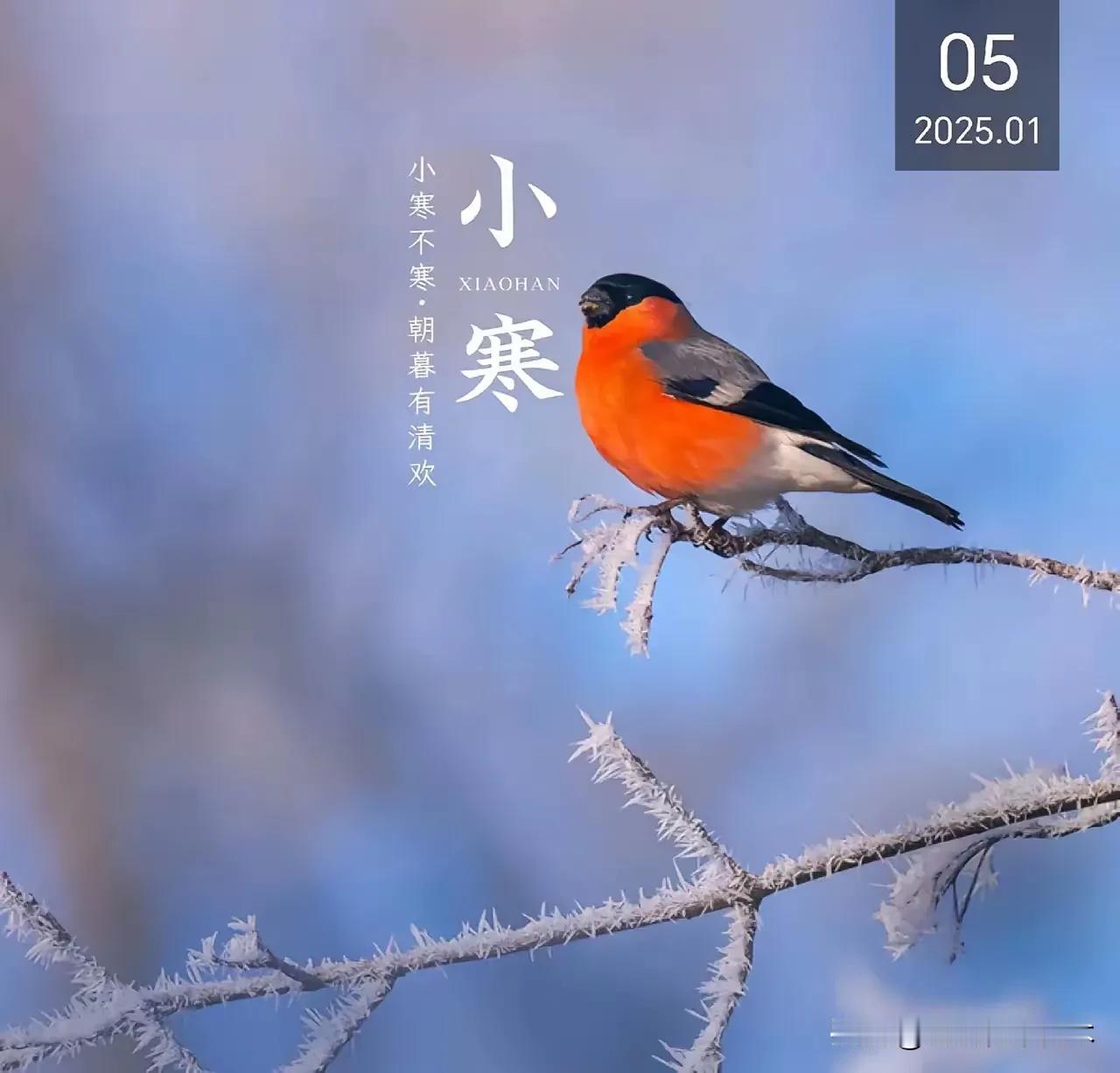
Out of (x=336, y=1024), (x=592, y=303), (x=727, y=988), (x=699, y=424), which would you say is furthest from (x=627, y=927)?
(x=592, y=303)

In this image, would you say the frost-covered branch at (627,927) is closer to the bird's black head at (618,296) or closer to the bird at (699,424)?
the bird at (699,424)

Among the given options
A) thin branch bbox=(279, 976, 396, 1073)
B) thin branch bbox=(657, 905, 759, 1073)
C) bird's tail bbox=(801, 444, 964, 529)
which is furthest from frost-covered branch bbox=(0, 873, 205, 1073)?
bird's tail bbox=(801, 444, 964, 529)

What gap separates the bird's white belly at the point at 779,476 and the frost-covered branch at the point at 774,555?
0.08 ft

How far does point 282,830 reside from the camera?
50.4 inches

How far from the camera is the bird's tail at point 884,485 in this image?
1222 millimetres

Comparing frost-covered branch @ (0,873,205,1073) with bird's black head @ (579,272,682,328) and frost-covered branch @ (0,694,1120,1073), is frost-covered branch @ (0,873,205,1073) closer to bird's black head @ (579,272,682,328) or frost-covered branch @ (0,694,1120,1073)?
frost-covered branch @ (0,694,1120,1073)

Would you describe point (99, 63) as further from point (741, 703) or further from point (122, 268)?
point (741, 703)

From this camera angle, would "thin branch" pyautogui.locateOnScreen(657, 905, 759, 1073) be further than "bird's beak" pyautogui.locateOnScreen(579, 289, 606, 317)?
No

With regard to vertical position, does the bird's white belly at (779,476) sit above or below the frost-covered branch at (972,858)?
above

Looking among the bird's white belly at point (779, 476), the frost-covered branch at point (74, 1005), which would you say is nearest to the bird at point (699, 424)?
the bird's white belly at point (779, 476)

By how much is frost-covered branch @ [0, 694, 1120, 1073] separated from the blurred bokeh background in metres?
0.03

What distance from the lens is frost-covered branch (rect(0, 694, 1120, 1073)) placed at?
1.17 meters

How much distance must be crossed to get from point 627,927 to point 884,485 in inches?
22.0

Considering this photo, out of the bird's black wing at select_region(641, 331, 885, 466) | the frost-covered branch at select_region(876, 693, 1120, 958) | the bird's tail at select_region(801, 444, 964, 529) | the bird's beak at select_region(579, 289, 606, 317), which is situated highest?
the bird's beak at select_region(579, 289, 606, 317)
